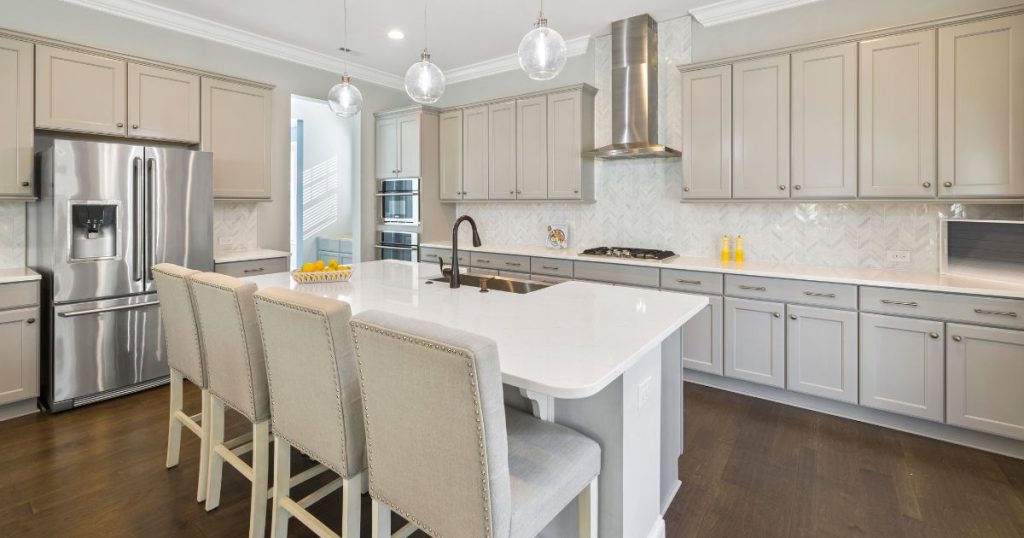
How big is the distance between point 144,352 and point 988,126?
212 inches

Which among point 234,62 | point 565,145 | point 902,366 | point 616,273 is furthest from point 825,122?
point 234,62

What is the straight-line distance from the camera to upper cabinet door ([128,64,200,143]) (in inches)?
147

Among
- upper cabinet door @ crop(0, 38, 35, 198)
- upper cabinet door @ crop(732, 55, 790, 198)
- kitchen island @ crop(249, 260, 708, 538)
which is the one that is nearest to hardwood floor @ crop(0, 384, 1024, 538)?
kitchen island @ crop(249, 260, 708, 538)

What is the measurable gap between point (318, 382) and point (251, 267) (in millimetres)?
3135

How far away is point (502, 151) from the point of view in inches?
201

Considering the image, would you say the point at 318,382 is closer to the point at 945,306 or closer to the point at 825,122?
the point at 945,306

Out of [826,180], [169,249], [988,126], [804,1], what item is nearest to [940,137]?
[988,126]

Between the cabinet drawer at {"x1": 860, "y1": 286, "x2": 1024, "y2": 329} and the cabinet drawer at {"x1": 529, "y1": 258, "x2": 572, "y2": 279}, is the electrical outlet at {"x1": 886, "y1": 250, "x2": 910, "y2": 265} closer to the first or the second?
the cabinet drawer at {"x1": 860, "y1": 286, "x2": 1024, "y2": 329}

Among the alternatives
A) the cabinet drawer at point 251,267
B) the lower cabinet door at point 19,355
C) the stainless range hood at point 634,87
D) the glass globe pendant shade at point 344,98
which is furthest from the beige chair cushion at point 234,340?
the stainless range hood at point 634,87

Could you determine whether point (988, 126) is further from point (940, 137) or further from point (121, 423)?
point (121, 423)

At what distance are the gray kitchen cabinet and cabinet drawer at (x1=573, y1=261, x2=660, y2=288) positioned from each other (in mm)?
1188

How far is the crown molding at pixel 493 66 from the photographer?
187 inches

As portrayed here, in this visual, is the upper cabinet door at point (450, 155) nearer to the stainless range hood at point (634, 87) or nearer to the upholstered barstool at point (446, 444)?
the stainless range hood at point (634, 87)

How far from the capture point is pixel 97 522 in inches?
84.7
